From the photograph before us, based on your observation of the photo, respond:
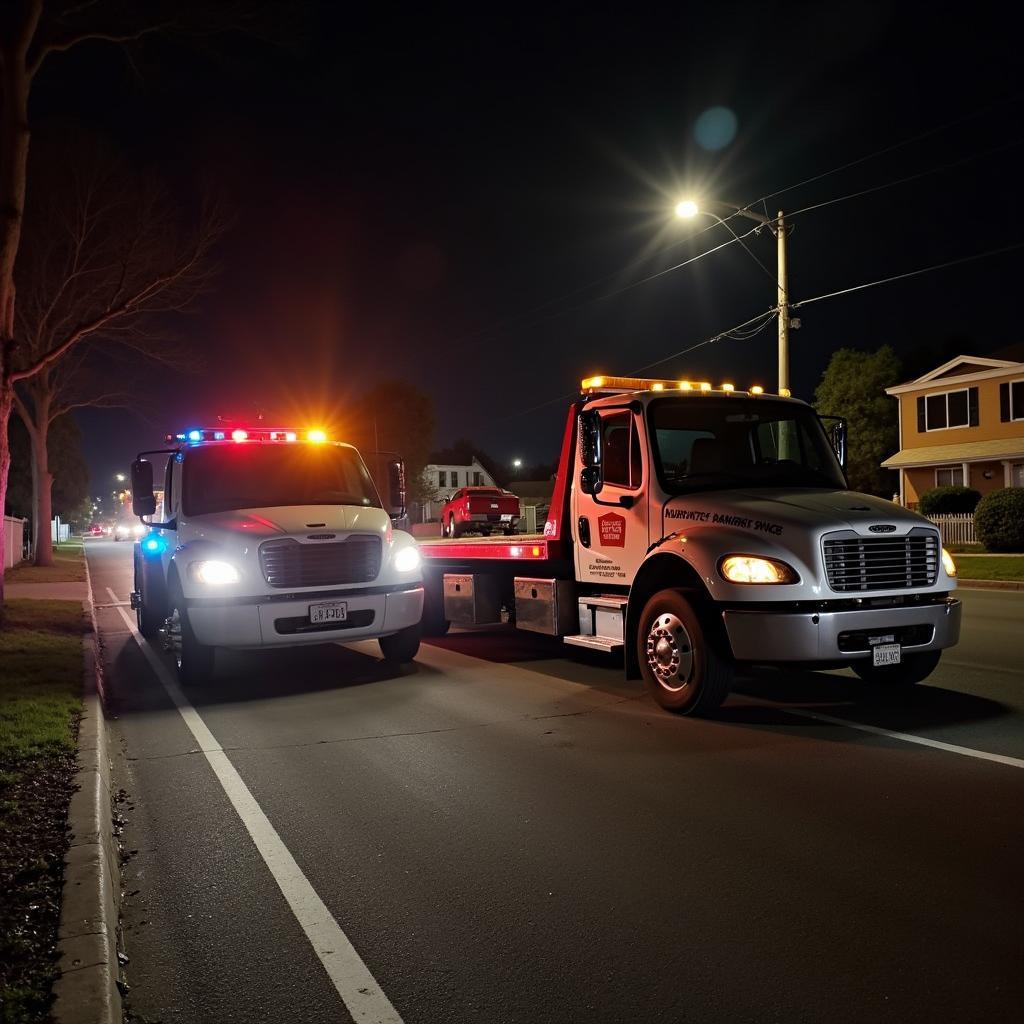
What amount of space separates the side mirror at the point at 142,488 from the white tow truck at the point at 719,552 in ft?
13.4

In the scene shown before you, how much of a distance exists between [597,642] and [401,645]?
2.54m

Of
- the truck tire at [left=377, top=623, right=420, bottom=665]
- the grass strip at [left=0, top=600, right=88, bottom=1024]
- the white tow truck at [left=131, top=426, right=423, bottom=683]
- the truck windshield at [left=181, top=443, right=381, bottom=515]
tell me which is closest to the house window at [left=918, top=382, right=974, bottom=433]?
the white tow truck at [left=131, top=426, right=423, bottom=683]

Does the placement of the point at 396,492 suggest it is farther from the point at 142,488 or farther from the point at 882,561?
the point at 882,561

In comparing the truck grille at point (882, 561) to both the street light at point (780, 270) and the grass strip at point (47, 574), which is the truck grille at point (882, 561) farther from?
the grass strip at point (47, 574)

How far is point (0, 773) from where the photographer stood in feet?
18.9

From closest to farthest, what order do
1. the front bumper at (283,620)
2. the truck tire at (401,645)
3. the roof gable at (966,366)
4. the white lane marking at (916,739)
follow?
the white lane marking at (916,739)
the front bumper at (283,620)
the truck tire at (401,645)
the roof gable at (966,366)

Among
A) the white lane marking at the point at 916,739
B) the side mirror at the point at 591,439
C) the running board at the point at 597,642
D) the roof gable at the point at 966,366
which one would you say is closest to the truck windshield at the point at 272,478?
the running board at the point at 597,642

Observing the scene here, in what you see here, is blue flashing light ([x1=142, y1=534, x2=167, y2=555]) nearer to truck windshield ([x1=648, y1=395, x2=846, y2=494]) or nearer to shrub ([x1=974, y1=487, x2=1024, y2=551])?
truck windshield ([x1=648, y1=395, x2=846, y2=494])

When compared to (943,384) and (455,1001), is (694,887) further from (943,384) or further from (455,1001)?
(943,384)

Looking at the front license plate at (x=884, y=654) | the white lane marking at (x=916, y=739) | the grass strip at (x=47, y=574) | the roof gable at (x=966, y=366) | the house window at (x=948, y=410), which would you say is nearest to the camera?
the white lane marking at (x=916, y=739)

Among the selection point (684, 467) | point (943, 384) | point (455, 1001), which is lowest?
point (455, 1001)

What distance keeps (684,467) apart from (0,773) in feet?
17.8

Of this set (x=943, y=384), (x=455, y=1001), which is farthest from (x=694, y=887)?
(x=943, y=384)

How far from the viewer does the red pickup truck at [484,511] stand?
31.6 metres
